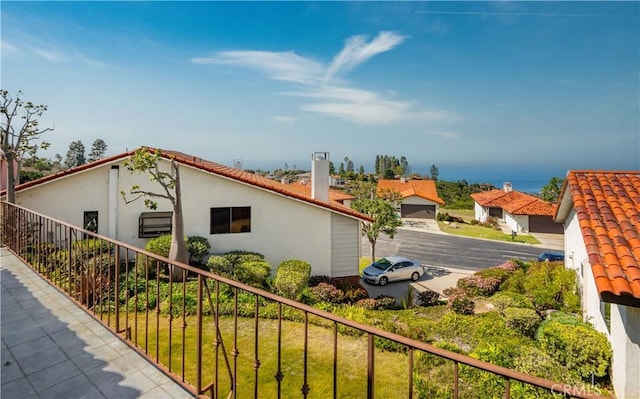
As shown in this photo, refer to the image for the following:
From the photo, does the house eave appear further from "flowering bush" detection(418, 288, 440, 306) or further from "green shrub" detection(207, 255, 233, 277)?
"flowering bush" detection(418, 288, 440, 306)

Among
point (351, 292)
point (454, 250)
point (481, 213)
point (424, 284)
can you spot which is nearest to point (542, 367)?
point (351, 292)

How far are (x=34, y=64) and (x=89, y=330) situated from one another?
8.90 metres

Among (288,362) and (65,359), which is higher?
(65,359)

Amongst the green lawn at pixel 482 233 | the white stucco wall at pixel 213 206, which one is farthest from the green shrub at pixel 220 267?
the green lawn at pixel 482 233

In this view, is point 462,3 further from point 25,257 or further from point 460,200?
point 460,200

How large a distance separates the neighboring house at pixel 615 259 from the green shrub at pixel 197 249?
36.1 ft

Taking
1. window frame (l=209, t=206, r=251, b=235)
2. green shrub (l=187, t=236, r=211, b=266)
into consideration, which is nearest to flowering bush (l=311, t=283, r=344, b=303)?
window frame (l=209, t=206, r=251, b=235)

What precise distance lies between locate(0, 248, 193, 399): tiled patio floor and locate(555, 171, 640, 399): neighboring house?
5283 millimetres

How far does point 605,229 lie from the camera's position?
545 centimetres

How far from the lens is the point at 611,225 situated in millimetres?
5512

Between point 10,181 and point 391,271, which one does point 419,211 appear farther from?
point 10,181

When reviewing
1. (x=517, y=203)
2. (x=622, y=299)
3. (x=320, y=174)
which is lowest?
(x=622, y=299)

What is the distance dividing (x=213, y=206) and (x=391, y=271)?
10.2 meters

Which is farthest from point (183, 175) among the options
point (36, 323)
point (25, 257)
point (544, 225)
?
point (544, 225)
